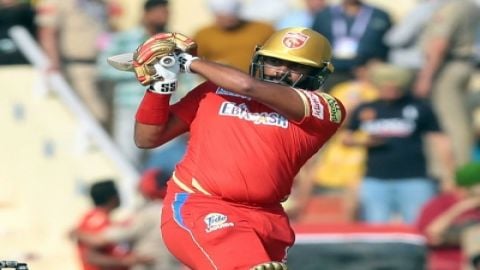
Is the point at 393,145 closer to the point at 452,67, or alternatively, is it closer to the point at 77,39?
the point at 452,67

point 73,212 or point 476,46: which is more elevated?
point 476,46

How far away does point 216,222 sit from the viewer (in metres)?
8.18

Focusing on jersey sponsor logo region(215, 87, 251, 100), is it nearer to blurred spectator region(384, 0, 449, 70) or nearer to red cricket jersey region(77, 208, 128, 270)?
red cricket jersey region(77, 208, 128, 270)

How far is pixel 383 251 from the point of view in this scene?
40.2 ft

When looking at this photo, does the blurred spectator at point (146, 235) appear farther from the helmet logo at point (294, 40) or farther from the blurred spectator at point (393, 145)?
the helmet logo at point (294, 40)

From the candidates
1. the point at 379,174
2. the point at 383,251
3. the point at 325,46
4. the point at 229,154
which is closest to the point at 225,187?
the point at 229,154

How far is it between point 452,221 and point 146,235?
7.74 feet

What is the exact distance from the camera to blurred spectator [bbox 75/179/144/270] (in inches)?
511

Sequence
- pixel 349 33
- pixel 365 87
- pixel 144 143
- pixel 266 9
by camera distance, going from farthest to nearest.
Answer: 1. pixel 266 9
2. pixel 349 33
3. pixel 365 87
4. pixel 144 143

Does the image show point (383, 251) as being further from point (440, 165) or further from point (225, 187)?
point (225, 187)

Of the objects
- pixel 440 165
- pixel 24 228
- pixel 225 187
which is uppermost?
pixel 225 187

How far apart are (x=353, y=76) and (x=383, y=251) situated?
2.90 m

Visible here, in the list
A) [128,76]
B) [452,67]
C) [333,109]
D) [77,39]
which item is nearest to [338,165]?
[452,67]

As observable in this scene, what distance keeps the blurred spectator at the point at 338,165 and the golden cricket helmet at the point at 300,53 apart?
5.75m
